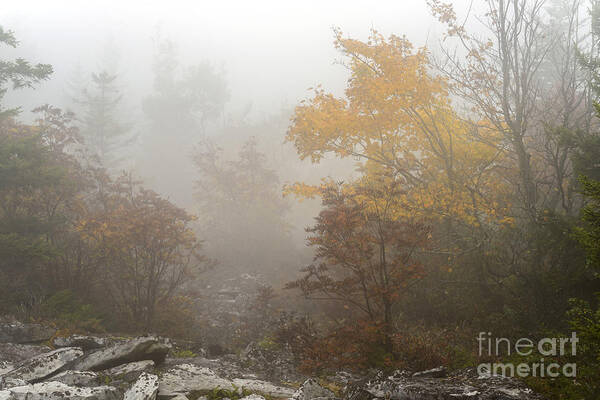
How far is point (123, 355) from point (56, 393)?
1449 millimetres

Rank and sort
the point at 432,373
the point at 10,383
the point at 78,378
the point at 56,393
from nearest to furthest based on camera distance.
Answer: the point at 56,393 → the point at 10,383 → the point at 78,378 → the point at 432,373

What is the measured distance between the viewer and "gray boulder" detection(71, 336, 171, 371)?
535 centimetres

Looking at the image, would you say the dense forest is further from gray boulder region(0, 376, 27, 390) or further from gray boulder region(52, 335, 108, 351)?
gray boulder region(0, 376, 27, 390)

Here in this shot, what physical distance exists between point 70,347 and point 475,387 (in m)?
6.24

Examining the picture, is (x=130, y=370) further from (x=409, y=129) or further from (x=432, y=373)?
(x=409, y=129)

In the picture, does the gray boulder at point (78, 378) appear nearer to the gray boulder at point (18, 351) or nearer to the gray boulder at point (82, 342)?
the gray boulder at point (82, 342)

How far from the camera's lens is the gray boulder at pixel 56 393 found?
12.9 feet

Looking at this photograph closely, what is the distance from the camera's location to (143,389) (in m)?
4.40

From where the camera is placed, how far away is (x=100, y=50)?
62094 millimetres

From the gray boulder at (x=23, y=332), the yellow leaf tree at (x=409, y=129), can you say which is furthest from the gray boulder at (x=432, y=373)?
the gray boulder at (x=23, y=332)

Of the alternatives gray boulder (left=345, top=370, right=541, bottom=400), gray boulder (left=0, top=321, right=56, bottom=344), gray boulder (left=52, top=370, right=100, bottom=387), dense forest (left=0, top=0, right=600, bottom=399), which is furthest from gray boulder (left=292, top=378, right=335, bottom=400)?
gray boulder (left=0, top=321, right=56, bottom=344)

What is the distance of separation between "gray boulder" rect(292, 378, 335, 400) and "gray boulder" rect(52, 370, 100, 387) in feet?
9.24

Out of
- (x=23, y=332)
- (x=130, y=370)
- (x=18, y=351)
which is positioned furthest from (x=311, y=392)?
(x=23, y=332)

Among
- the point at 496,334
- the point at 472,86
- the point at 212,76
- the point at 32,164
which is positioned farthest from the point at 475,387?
the point at 212,76
